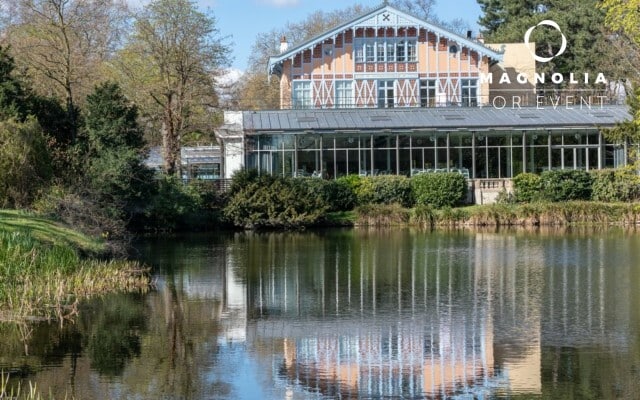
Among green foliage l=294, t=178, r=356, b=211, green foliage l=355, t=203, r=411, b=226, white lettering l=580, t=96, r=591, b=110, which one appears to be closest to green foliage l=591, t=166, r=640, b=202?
white lettering l=580, t=96, r=591, b=110

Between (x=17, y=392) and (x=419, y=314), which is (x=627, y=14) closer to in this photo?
(x=419, y=314)

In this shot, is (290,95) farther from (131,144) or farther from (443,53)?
(131,144)

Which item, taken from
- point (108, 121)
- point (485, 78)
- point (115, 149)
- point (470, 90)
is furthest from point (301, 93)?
point (115, 149)

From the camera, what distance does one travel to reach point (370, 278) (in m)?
23.8

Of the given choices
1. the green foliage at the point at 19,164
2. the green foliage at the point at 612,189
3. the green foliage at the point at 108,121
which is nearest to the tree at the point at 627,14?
the green foliage at the point at 19,164

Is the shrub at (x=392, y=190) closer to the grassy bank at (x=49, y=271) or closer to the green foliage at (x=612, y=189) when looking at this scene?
the green foliage at (x=612, y=189)

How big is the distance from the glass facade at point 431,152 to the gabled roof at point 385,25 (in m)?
7.41

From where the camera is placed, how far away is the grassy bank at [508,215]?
42.7m

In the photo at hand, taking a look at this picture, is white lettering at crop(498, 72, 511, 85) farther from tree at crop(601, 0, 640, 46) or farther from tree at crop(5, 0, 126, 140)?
tree at crop(601, 0, 640, 46)

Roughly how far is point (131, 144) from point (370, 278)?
1693 centimetres

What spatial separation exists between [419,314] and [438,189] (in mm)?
27498

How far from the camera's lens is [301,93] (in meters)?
55.7

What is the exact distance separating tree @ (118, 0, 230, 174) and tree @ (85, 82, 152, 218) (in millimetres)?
7273

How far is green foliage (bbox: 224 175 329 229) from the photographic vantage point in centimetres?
4234
